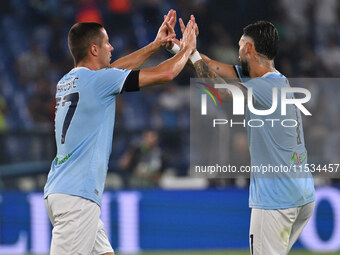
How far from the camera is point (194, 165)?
10414 millimetres

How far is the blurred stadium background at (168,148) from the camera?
9938 mm

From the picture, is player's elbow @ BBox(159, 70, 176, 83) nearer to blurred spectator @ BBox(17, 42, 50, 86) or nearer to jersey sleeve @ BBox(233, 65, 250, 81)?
jersey sleeve @ BBox(233, 65, 250, 81)

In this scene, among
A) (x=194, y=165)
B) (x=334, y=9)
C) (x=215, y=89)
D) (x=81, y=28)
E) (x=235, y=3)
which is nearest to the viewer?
(x=81, y=28)

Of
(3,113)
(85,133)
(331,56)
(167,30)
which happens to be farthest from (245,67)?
(3,113)

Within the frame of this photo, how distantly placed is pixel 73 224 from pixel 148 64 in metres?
7.47

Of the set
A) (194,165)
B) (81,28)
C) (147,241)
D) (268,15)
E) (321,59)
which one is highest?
(268,15)

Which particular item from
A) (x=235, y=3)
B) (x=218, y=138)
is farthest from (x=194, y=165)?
(x=235, y=3)

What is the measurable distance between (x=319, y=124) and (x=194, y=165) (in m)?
1.91

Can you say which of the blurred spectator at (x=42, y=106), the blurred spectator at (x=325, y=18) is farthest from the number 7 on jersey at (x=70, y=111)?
the blurred spectator at (x=325, y=18)

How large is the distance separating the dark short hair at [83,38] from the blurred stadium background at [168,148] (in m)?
4.83

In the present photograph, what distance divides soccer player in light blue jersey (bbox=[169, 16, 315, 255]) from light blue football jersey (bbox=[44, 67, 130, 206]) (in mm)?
1070

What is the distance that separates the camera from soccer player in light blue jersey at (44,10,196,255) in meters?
4.98

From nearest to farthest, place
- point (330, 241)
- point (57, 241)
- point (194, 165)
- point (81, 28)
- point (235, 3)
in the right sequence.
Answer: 1. point (57, 241)
2. point (81, 28)
3. point (330, 241)
4. point (194, 165)
5. point (235, 3)

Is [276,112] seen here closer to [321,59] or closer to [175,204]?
[175,204]
